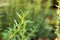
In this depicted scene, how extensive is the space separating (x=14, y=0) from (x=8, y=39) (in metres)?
0.55

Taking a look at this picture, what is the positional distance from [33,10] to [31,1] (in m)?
0.13

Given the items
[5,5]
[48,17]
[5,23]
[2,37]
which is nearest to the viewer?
[2,37]

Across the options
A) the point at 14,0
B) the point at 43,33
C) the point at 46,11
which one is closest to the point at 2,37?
the point at 14,0

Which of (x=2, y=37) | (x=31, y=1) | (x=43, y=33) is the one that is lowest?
(x=43, y=33)

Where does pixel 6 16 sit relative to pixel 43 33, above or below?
above

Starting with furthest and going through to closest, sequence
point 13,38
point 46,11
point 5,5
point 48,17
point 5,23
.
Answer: point 48,17, point 46,11, point 5,5, point 5,23, point 13,38

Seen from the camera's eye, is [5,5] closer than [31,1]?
Yes

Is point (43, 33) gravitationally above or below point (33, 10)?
below

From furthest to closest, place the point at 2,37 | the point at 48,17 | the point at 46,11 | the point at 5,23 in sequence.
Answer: the point at 48,17, the point at 46,11, the point at 5,23, the point at 2,37

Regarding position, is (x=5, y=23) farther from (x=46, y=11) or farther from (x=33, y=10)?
(x=46, y=11)

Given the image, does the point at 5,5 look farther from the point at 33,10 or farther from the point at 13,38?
the point at 13,38

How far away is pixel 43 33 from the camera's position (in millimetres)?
1955

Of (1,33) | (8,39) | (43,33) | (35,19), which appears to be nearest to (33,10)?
(35,19)

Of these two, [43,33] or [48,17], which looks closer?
[43,33]
